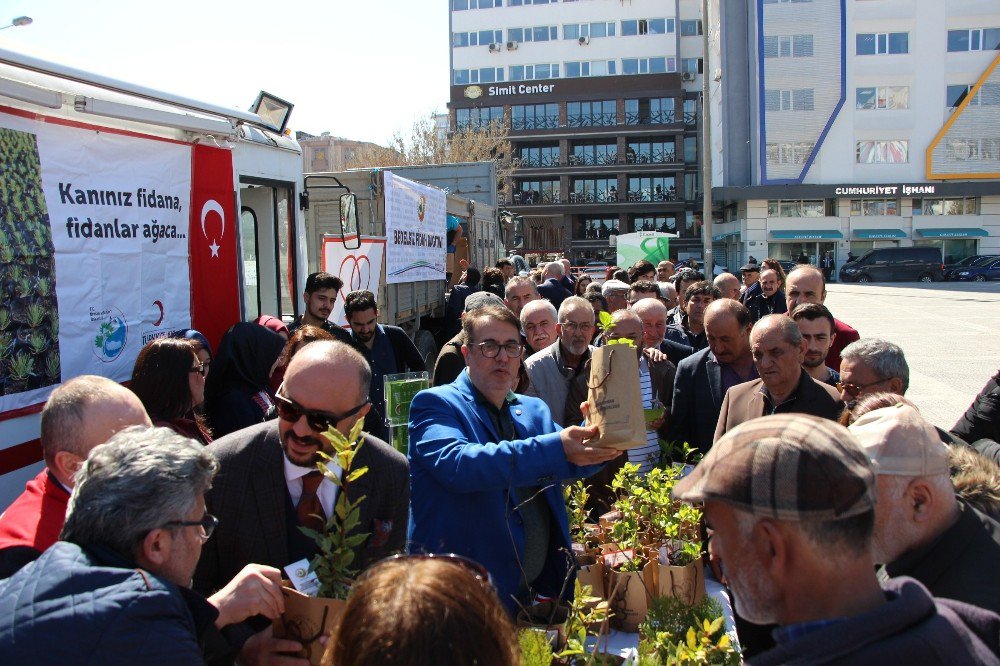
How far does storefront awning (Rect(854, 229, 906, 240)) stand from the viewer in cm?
4919

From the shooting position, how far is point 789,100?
48.2m

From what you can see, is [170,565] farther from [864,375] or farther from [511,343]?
[864,375]

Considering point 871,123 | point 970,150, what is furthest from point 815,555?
point 970,150

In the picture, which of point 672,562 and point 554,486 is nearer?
point 554,486

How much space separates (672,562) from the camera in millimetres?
3201

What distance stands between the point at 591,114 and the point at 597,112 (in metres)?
0.49

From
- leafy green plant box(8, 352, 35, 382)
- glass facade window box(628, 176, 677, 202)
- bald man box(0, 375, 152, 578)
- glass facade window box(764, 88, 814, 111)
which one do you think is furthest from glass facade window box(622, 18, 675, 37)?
bald man box(0, 375, 152, 578)

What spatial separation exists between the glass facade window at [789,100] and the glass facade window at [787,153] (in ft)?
7.18

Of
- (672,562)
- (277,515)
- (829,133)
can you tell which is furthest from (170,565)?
(829,133)

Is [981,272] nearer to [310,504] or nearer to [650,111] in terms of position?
[650,111]

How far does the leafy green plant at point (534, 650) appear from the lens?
6.82 feet

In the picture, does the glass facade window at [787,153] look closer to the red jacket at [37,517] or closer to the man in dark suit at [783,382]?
the man in dark suit at [783,382]

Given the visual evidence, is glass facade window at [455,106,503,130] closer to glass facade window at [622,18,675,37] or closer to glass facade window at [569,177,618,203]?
glass facade window at [569,177,618,203]

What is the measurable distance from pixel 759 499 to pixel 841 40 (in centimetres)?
5378
